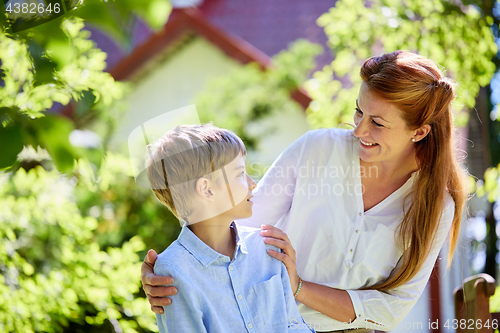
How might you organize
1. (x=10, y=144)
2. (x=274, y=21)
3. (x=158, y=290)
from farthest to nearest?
(x=274, y=21)
(x=158, y=290)
(x=10, y=144)

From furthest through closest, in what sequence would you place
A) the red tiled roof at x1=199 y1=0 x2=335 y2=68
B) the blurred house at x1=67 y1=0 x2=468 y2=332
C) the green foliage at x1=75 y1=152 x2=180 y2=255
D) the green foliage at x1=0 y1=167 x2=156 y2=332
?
the red tiled roof at x1=199 y1=0 x2=335 y2=68 → the blurred house at x1=67 y1=0 x2=468 y2=332 → the green foliage at x1=75 y1=152 x2=180 y2=255 → the green foliage at x1=0 y1=167 x2=156 y2=332

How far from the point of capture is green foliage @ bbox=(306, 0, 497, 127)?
3.54 meters

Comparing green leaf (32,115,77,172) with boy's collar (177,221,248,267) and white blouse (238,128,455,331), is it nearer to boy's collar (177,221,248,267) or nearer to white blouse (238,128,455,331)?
boy's collar (177,221,248,267)

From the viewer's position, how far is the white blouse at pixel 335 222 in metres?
1.74

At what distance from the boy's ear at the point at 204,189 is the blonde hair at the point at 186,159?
13 millimetres

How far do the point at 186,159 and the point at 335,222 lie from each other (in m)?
0.67

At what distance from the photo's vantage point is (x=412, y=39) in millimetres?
3729

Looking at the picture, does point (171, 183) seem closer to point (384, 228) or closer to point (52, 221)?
point (384, 228)

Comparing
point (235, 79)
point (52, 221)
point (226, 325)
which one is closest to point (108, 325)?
point (52, 221)

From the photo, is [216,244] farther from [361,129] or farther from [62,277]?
[62,277]

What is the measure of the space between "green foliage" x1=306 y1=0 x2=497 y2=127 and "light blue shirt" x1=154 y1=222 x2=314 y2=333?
8.23 feet

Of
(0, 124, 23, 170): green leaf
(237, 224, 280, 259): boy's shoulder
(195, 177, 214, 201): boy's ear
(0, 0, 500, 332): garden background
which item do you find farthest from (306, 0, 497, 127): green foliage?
(0, 124, 23, 170): green leaf

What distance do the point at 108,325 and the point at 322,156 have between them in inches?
76.6

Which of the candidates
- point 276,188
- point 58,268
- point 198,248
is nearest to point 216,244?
point 198,248
